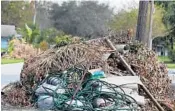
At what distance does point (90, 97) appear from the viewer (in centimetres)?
852

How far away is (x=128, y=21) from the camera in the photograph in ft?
175

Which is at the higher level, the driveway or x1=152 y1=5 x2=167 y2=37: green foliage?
x1=152 y1=5 x2=167 y2=37: green foliage

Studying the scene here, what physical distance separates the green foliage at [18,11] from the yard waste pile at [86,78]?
196 ft

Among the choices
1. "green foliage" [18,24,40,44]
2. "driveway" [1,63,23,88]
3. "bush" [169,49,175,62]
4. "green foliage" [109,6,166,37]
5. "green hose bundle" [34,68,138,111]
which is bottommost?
"bush" [169,49,175,62]

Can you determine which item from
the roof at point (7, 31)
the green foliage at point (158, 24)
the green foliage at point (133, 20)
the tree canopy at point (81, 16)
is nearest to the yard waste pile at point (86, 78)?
the green foliage at point (133, 20)

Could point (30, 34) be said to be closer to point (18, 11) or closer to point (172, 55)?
point (172, 55)

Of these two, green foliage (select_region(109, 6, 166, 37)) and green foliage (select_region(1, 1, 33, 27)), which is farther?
green foliage (select_region(1, 1, 33, 27))

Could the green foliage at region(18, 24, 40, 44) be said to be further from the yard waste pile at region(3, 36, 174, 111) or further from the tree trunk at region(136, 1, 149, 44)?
the yard waste pile at region(3, 36, 174, 111)

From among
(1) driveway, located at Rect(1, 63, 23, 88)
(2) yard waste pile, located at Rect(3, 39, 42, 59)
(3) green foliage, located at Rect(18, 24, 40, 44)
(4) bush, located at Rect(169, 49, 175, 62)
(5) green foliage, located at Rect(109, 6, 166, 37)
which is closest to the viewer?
(1) driveway, located at Rect(1, 63, 23, 88)

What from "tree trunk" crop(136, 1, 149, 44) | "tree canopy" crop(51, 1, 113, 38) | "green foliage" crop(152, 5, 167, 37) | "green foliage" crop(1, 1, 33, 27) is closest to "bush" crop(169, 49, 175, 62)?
"green foliage" crop(152, 5, 167, 37)

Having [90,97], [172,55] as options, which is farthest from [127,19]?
[90,97]

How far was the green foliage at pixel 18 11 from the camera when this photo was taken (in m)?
68.9

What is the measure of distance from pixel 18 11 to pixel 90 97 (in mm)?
61934

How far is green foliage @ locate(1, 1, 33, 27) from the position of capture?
68938 millimetres
